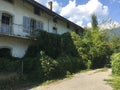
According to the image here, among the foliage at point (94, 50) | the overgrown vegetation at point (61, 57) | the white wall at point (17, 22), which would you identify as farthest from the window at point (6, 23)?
the foliage at point (94, 50)

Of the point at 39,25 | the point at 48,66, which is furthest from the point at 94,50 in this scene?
the point at 48,66

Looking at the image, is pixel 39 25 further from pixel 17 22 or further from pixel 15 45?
pixel 15 45

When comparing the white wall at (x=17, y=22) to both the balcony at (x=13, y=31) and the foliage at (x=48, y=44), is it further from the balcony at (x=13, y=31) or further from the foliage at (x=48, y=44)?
the foliage at (x=48, y=44)

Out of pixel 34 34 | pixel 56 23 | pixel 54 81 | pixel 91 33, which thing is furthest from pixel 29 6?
pixel 54 81

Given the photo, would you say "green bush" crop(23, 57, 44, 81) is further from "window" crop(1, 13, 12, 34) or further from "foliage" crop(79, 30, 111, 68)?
"foliage" crop(79, 30, 111, 68)

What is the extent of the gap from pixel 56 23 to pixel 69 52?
665 cm

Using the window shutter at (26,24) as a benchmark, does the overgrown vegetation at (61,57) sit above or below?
below

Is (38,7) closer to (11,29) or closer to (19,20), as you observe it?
(19,20)

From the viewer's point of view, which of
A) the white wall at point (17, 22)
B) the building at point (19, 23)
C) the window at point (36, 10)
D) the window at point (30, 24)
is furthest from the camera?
the window at point (36, 10)

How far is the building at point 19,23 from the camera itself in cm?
2297

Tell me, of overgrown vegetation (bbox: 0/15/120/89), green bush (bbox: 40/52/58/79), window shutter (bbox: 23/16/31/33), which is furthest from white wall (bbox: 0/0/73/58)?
green bush (bbox: 40/52/58/79)

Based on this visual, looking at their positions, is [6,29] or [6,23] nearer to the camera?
[6,29]

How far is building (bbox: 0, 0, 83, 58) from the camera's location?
75.4ft

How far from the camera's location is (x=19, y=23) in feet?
82.1
